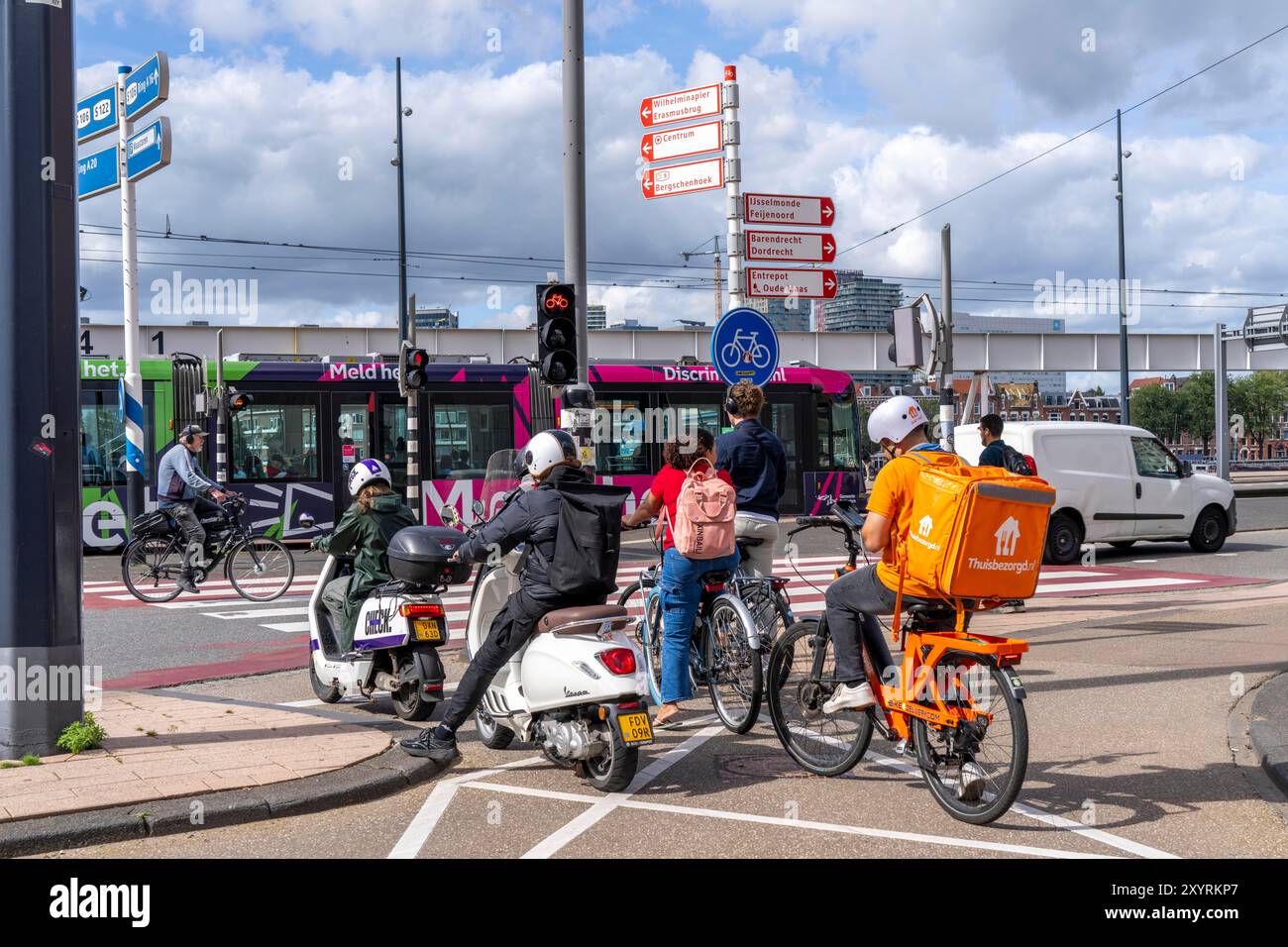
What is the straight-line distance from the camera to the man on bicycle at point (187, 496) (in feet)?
44.0

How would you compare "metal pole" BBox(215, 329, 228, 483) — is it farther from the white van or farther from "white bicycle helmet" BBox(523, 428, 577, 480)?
"white bicycle helmet" BBox(523, 428, 577, 480)

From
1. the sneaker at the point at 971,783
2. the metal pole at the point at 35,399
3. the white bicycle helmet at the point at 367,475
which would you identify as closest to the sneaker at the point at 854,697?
the sneaker at the point at 971,783

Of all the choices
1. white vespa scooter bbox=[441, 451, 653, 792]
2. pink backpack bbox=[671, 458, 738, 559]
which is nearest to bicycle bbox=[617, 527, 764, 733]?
pink backpack bbox=[671, 458, 738, 559]

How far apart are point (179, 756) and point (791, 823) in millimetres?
2909

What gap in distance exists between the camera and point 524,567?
589 centimetres

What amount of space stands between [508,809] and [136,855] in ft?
4.66

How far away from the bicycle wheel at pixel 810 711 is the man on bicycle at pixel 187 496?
8.99m

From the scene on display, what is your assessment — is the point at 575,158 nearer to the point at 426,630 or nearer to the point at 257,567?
the point at 426,630

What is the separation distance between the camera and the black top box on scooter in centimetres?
693

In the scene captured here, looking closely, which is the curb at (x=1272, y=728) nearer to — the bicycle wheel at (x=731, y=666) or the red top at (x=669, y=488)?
the bicycle wheel at (x=731, y=666)

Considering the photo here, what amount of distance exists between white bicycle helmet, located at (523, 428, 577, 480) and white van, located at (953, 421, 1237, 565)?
37.1 feet
